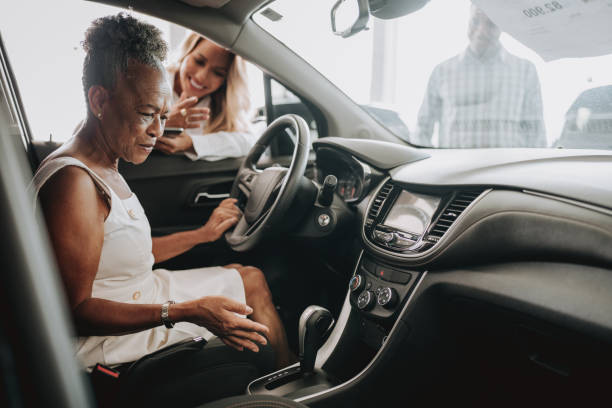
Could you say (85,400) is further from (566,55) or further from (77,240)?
(566,55)

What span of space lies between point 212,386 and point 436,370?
61 cm

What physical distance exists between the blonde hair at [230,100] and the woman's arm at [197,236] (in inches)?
24.5

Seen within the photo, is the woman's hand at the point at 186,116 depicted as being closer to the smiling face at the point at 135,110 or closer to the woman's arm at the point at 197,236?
the woman's arm at the point at 197,236

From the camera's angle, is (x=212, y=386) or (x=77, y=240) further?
(x=212, y=386)

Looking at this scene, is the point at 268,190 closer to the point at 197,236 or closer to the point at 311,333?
the point at 197,236


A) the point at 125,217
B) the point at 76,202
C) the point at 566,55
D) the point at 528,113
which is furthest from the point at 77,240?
the point at 528,113

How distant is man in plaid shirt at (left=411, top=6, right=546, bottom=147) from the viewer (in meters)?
1.46

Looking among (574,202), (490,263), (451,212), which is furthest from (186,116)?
(574,202)

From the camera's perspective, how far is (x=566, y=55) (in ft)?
3.59

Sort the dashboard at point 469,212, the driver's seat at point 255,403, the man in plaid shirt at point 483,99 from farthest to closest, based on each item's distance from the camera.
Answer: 1. the man in plaid shirt at point 483,99
2. the dashboard at point 469,212
3. the driver's seat at point 255,403

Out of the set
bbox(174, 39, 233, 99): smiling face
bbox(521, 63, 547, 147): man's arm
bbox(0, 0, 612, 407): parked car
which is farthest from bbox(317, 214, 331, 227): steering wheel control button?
bbox(174, 39, 233, 99): smiling face

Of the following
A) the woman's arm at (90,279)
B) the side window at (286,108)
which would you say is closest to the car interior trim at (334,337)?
the woman's arm at (90,279)

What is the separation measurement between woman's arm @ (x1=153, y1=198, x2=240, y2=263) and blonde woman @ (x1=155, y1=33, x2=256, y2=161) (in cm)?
45

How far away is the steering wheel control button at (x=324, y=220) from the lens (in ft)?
5.01
